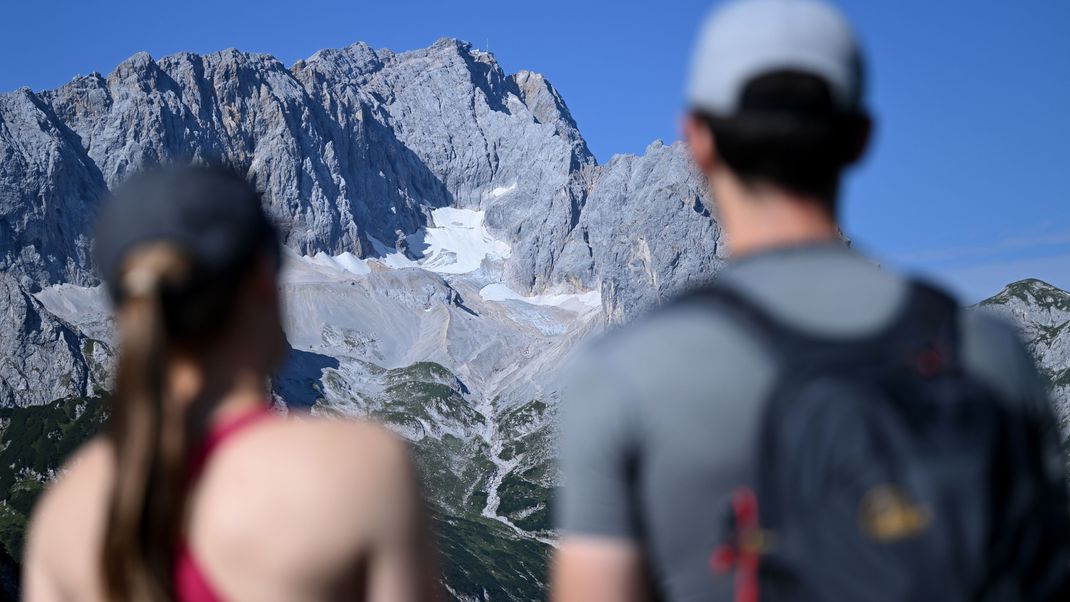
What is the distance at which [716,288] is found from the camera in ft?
11.8

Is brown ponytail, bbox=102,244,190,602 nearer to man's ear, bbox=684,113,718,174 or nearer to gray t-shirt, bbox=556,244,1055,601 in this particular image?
gray t-shirt, bbox=556,244,1055,601

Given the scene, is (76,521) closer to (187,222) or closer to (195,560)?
(195,560)

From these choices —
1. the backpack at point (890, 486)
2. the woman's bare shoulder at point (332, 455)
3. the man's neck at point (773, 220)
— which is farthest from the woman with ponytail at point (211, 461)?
the man's neck at point (773, 220)

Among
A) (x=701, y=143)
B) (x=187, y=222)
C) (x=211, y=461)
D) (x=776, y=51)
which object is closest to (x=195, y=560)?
(x=211, y=461)

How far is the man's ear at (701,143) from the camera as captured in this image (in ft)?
12.6

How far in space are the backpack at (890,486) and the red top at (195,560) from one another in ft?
5.32

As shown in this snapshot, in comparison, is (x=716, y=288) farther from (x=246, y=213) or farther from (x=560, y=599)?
(x=246, y=213)

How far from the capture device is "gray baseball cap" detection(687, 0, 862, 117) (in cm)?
369

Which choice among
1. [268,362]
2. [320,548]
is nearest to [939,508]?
[320,548]

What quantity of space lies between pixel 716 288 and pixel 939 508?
93 centimetres

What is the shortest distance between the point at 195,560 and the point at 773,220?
221 cm

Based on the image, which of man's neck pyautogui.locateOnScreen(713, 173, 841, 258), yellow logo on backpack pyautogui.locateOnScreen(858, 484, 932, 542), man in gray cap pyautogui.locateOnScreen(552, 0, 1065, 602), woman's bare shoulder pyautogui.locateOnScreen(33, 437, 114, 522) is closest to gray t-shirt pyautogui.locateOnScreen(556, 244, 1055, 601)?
man in gray cap pyautogui.locateOnScreen(552, 0, 1065, 602)

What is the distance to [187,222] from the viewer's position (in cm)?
388

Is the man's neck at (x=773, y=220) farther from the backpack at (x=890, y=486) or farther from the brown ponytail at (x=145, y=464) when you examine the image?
the brown ponytail at (x=145, y=464)
